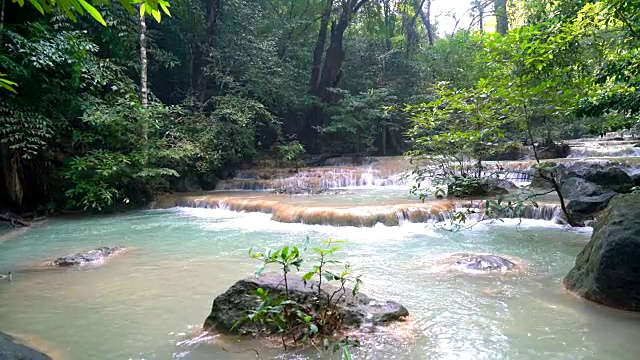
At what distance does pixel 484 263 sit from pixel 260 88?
11.7m

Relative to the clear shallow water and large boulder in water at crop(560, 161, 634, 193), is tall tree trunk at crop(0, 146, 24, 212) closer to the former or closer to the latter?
the clear shallow water

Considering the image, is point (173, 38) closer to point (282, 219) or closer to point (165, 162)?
point (165, 162)

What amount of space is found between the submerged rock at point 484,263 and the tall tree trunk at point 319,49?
14.3 metres

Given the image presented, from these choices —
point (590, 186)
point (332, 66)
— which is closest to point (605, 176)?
point (590, 186)

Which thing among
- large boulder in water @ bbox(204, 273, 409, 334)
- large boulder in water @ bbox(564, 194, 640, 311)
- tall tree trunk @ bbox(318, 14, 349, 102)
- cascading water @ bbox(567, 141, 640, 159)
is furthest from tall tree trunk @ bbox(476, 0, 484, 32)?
large boulder in water @ bbox(204, 273, 409, 334)

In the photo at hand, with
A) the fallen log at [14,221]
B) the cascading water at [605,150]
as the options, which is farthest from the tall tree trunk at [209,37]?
the cascading water at [605,150]

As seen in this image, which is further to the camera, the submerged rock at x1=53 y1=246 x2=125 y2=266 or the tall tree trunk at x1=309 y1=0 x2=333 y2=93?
the tall tree trunk at x1=309 y1=0 x2=333 y2=93

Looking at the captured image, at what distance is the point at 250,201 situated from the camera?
415 inches

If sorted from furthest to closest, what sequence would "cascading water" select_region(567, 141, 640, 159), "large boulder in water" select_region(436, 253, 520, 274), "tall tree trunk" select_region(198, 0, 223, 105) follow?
1. "tall tree trunk" select_region(198, 0, 223, 105)
2. "cascading water" select_region(567, 141, 640, 159)
3. "large boulder in water" select_region(436, 253, 520, 274)

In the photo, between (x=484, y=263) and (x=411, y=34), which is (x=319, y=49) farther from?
(x=484, y=263)

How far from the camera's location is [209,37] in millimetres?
15102

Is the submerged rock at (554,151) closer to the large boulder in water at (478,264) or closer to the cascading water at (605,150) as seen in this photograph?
the cascading water at (605,150)

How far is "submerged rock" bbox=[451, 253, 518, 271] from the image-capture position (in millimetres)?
5141

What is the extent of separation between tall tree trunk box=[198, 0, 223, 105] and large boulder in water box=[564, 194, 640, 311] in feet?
43.0
